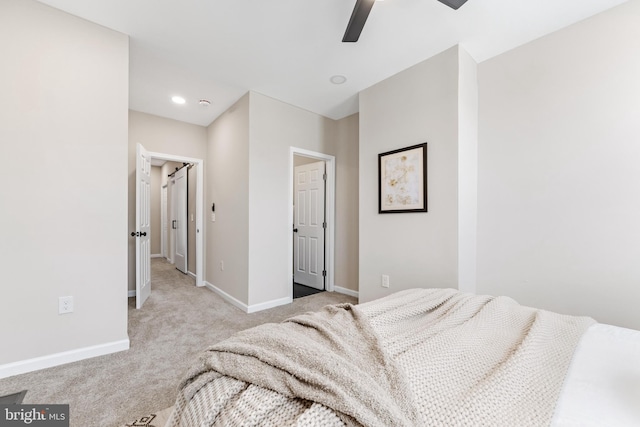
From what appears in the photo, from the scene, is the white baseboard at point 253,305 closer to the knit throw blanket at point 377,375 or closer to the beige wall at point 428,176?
the beige wall at point 428,176

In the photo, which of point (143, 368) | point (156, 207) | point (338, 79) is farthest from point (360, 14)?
point (156, 207)

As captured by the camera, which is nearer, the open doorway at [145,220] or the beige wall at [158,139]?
the open doorway at [145,220]

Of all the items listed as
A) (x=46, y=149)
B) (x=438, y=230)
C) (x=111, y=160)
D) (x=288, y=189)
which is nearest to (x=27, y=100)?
(x=46, y=149)

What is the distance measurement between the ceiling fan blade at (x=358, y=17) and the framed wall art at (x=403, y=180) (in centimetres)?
119

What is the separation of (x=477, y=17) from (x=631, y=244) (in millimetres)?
1966

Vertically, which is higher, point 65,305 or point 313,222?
point 313,222

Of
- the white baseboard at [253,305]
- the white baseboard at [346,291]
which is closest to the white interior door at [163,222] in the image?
the white baseboard at [253,305]

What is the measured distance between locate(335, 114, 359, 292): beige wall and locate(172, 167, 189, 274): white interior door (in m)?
2.86

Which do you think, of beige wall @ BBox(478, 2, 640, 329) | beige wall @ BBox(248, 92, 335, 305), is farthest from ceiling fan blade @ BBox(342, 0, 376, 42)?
beige wall @ BBox(248, 92, 335, 305)

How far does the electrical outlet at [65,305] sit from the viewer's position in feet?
6.43

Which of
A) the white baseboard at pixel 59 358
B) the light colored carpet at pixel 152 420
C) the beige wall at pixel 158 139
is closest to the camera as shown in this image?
the light colored carpet at pixel 152 420

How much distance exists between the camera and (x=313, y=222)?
4211 mm

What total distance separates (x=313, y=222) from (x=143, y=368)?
9.00ft

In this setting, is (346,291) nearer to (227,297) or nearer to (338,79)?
(227,297)
